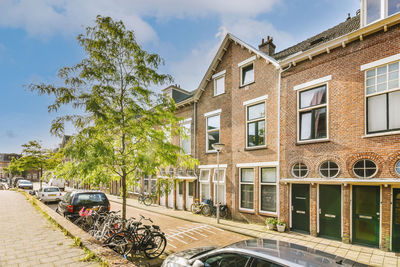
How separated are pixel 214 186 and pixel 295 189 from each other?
16.6 feet

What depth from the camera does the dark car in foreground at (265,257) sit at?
10.6 ft

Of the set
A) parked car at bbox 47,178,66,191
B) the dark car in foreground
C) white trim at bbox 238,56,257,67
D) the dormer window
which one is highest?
the dormer window

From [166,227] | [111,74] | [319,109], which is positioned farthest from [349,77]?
[166,227]

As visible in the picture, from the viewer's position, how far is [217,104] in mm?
14227

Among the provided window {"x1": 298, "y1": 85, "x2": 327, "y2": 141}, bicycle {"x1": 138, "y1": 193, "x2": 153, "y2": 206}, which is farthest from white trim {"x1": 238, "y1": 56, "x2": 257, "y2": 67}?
bicycle {"x1": 138, "y1": 193, "x2": 153, "y2": 206}

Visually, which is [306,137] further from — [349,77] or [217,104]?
[217,104]

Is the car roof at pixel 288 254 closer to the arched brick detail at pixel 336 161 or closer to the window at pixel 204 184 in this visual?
the arched brick detail at pixel 336 161

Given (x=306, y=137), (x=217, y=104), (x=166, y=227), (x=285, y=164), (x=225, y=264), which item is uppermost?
(x=217, y=104)

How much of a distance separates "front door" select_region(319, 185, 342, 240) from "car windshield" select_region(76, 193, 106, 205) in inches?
382

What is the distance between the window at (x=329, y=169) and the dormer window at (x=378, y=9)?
216 inches

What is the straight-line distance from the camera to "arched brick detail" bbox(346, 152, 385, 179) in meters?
7.68

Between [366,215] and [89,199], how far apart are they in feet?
37.3

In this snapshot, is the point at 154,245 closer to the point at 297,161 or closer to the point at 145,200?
the point at 297,161

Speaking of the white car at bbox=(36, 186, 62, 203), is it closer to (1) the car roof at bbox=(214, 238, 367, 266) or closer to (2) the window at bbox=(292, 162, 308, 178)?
(2) the window at bbox=(292, 162, 308, 178)
